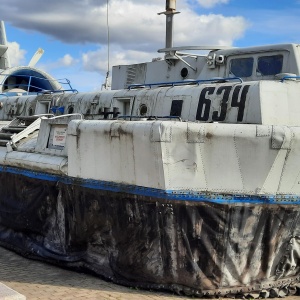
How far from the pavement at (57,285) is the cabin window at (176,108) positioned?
2403 mm

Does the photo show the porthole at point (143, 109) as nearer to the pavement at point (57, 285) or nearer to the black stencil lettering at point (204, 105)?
the black stencil lettering at point (204, 105)

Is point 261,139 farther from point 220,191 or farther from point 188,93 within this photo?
point 188,93

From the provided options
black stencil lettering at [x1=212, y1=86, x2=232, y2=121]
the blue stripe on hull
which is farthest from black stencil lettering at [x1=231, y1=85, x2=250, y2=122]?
the blue stripe on hull

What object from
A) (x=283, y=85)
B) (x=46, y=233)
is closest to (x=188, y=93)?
(x=283, y=85)

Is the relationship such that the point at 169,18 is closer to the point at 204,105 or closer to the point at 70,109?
the point at 70,109

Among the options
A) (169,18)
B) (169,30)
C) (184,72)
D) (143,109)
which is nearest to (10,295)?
(143,109)

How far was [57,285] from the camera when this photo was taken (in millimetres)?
5992

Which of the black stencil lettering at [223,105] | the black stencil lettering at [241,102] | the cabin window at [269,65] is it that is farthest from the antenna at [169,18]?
the black stencil lettering at [241,102]

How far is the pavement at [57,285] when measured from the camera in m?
5.61

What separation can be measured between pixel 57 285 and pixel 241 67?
4254 millimetres

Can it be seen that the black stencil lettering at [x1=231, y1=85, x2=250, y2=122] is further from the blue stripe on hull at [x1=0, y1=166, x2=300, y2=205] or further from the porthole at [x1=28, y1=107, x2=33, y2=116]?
the porthole at [x1=28, y1=107, x2=33, y2=116]

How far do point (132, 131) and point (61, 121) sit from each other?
1.79 m

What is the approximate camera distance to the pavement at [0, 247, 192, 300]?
18.4ft

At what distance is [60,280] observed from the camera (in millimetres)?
Answer: 6230
